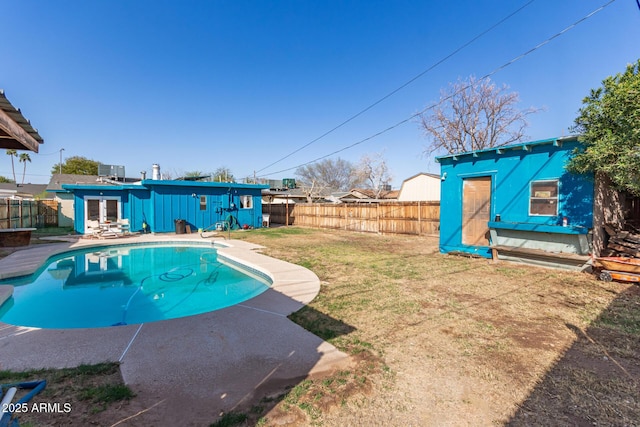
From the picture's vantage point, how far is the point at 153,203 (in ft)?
46.8

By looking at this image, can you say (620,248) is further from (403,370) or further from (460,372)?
(403,370)

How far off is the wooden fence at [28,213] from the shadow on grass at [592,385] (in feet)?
67.6

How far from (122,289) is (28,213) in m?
16.5

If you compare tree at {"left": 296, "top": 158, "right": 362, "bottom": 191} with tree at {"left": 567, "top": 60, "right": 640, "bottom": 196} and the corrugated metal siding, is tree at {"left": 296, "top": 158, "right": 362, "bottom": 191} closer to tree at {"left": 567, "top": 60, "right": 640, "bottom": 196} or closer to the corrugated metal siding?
the corrugated metal siding

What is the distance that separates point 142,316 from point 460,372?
5101mm

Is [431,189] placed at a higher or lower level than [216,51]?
lower

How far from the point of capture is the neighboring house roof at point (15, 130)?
2713mm

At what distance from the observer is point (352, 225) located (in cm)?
1638

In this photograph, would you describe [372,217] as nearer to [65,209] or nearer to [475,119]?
[475,119]

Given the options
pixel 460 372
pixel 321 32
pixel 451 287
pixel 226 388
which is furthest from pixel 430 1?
pixel 226 388

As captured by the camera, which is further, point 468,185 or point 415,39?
point 415,39

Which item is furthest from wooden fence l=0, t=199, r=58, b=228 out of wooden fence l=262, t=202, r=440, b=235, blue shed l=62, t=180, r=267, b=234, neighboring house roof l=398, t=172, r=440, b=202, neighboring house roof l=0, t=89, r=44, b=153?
neighboring house roof l=398, t=172, r=440, b=202

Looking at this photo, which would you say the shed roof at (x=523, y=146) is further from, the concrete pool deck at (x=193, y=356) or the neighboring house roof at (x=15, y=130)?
the neighboring house roof at (x=15, y=130)

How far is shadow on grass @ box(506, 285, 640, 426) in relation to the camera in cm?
208
